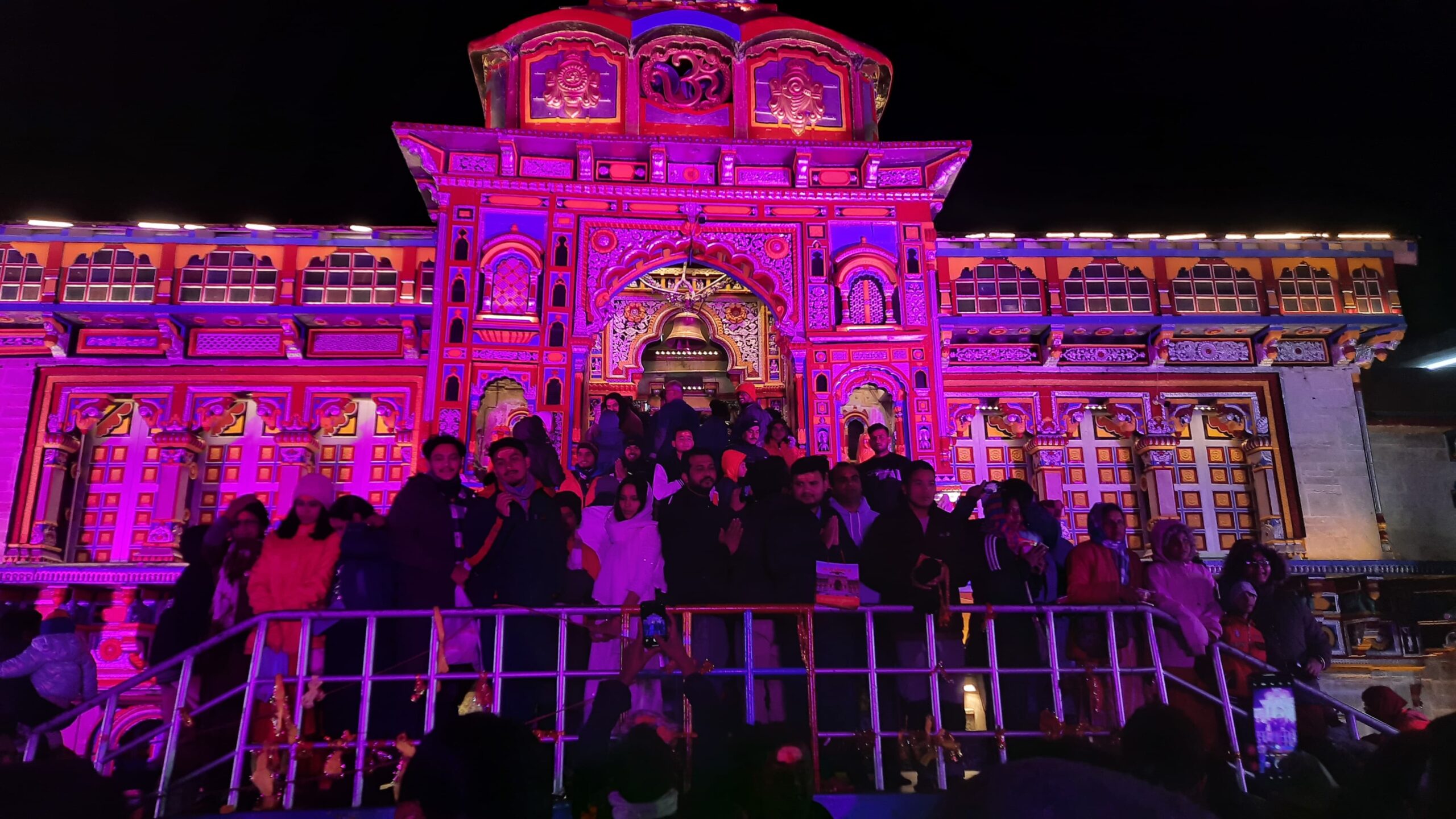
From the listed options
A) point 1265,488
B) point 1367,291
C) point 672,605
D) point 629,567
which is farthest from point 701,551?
point 1367,291

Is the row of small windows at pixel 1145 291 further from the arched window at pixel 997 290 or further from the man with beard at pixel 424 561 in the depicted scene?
the man with beard at pixel 424 561

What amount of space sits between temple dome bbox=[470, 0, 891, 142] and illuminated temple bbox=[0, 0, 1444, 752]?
5 centimetres

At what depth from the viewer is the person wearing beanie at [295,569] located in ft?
20.7

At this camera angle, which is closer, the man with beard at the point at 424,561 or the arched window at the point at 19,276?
the man with beard at the point at 424,561

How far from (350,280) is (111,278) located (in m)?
3.58

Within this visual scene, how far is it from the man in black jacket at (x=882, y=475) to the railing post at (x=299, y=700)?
404cm

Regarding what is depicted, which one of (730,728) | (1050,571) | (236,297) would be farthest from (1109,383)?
(236,297)

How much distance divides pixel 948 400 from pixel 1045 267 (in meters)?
2.78

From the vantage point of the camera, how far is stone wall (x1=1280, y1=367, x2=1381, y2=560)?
1458 centimetres

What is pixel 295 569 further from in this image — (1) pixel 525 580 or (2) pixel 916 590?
(2) pixel 916 590

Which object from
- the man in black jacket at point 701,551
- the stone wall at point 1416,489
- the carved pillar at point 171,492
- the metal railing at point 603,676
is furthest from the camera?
the stone wall at point 1416,489

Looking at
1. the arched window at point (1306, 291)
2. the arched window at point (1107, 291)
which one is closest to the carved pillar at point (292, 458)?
the arched window at point (1107, 291)

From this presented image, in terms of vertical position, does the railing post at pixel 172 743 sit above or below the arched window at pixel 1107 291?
below

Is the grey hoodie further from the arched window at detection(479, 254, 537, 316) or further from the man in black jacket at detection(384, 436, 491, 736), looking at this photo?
the arched window at detection(479, 254, 537, 316)
